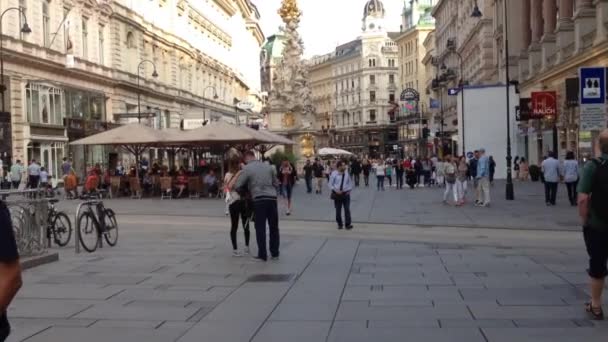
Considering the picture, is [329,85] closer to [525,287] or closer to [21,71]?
[21,71]

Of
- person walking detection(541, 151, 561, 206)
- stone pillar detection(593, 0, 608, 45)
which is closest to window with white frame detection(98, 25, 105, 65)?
stone pillar detection(593, 0, 608, 45)

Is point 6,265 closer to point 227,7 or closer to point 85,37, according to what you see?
point 85,37

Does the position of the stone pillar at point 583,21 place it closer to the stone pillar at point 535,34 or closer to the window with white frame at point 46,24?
the stone pillar at point 535,34

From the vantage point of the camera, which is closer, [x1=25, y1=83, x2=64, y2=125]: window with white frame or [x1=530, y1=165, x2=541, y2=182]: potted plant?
[x1=25, y1=83, x2=64, y2=125]: window with white frame

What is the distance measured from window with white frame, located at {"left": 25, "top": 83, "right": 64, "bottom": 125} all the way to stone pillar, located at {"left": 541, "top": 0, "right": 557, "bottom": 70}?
27.7 metres

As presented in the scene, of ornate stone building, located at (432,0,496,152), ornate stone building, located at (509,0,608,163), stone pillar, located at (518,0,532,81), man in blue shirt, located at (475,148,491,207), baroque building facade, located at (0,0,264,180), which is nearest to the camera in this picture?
man in blue shirt, located at (475,148,491,207)

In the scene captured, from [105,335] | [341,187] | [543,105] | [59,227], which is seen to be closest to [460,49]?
[543,105]

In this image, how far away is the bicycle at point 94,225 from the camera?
1459 centimetres

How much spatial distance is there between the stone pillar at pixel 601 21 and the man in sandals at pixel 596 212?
2615 centimetres

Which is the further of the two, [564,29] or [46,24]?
[46,24]

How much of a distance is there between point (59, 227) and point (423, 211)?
1249 cm

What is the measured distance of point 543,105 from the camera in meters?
38.5

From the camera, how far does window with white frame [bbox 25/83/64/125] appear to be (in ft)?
138

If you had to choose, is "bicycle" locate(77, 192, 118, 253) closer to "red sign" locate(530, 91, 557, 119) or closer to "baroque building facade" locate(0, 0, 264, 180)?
"baroque building facade" locate(0, 0, 264, 180)
